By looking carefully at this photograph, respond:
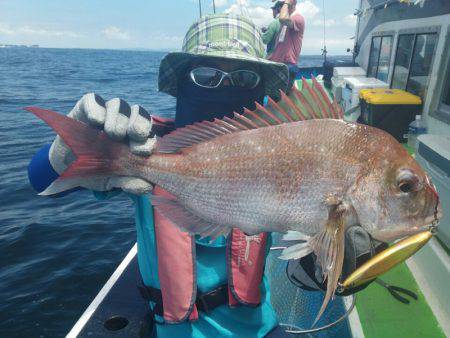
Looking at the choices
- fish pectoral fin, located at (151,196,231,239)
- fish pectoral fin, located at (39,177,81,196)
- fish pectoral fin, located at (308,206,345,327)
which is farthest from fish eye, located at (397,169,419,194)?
fish pectoral fin, located at (39,177,81,196)

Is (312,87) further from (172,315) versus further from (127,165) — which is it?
(172,315)

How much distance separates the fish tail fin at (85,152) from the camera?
1.73 meters

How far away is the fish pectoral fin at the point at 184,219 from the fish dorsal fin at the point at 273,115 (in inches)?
11.3

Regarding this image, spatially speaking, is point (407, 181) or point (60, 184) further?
point (60, 184)

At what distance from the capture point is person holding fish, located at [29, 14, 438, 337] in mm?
1612

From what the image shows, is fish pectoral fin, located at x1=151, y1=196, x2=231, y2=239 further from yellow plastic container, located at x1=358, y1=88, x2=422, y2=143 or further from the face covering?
yellow plastic container, located at x1=358, y1=88, x2=422, y2=143

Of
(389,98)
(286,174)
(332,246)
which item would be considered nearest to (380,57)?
(389,98)

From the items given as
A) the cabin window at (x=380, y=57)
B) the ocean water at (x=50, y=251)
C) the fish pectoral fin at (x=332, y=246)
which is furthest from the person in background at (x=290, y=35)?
the fish pectoral fin at (x=332, y=246)

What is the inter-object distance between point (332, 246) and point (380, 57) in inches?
413

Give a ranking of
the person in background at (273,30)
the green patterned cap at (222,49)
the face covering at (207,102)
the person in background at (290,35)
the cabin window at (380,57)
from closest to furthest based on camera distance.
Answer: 1. the green patterned cap at (222,49)
2. the face covering at (207,102)
3. the person in background at (290,35)
4. the person in background at (273,30)
5. the cabin window at (380,57)

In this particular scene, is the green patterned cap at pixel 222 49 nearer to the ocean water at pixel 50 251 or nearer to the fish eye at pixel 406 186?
the fish eye at pixel 406 186

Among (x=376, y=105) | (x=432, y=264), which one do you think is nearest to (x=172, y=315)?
(x=432, y=264)

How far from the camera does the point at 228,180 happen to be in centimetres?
180

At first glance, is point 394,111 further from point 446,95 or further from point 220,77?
point 220,77
